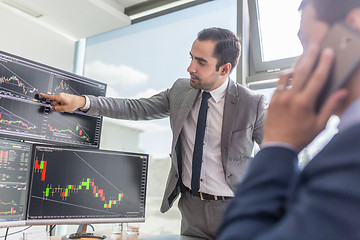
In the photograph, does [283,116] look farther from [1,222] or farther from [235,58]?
[235,58]

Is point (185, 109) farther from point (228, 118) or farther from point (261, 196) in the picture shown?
point (261, 196)

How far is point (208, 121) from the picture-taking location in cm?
174

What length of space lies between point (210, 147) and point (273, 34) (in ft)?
4.24

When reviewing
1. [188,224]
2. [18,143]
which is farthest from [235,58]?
[18,143]

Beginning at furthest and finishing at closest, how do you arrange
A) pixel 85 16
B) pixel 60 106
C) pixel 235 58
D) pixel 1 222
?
pixel 85 16 → pixel 235 58 → pixel 60 106 → pixel 1 222

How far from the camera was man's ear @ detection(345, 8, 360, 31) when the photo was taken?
1.41 ft

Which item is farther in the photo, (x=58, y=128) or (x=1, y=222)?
(x=58, y=128)

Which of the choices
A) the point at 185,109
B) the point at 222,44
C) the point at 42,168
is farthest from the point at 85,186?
the point at 222,44

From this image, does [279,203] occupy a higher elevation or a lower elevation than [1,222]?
higher

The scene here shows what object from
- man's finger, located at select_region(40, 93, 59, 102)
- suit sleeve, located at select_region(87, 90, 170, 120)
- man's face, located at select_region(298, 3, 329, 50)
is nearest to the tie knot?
suit sleeve, located at select_region(87, 90, 170, 120)

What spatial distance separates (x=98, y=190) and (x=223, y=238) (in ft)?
4.43

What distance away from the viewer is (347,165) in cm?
36

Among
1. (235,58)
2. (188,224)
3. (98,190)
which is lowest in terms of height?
(188,224)

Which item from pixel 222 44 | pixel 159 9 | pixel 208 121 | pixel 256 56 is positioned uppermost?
pixel 159 9
